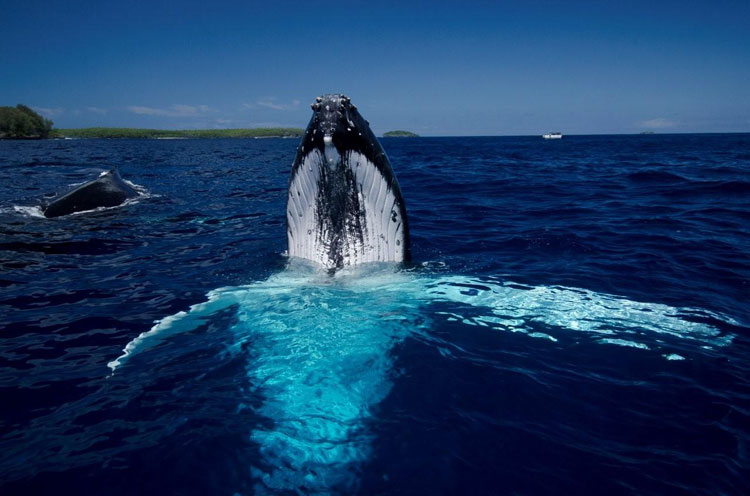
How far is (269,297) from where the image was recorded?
5531mm

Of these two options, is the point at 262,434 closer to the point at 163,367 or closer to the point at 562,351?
the point at 163,367

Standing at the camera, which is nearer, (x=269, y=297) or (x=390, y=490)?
(x=390, y=490)

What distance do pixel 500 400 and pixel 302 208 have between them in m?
3.30

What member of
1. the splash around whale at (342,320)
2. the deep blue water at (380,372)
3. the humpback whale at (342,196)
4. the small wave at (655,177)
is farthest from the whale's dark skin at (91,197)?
the small wave at (655,177)

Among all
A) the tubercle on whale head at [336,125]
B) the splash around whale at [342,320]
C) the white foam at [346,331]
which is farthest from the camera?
the tubercle on whale head at [336,125]

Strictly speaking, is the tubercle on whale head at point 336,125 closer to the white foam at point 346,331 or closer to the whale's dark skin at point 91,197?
the white foam at point 346,331

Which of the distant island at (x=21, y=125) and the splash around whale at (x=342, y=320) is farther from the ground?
the distant island at (x=21, y=125)

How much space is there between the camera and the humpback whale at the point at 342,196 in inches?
197

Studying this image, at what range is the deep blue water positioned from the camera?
9.74 feet

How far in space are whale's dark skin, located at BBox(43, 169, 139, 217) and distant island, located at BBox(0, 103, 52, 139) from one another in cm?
11439

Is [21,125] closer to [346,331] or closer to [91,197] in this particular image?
[91,197]

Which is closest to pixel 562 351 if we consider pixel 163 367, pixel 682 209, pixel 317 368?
pixel 317 368

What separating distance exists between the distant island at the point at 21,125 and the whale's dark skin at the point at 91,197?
11439cm

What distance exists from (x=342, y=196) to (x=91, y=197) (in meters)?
10.3
